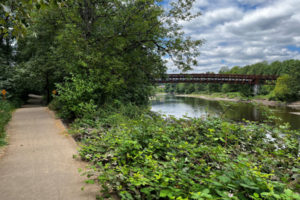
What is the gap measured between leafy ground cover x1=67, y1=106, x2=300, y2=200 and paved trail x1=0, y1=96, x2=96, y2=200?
0.32m

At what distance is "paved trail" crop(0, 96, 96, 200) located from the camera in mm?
3156

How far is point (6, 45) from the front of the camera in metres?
22.8

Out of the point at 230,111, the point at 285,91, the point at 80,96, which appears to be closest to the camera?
the point at 80,96

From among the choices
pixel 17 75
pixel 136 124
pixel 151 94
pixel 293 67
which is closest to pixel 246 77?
pixel 293 67

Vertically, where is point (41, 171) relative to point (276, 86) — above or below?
below

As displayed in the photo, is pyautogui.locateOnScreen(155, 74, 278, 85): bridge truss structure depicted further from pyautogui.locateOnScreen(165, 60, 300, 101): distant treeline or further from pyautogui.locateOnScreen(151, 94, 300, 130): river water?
pyautogui.locateOnScreen(151, 94, 300, 130): river water

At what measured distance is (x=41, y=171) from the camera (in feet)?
13.2

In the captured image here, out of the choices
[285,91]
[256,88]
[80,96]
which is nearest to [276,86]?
[285,91]

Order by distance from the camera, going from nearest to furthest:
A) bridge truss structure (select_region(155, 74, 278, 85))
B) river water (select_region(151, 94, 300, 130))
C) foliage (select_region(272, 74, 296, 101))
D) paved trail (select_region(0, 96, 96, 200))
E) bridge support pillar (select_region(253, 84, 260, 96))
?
paved trail (select_region(0, 96, 96, 200))
river water (select_region(151, 94, 300, 130))
foliage (select_region(272, 74, 296, 101))
bridge truss structure (select_region(155, 74, 278, 85))
bridge support pillar (select_region(253, 84, 260, 96))

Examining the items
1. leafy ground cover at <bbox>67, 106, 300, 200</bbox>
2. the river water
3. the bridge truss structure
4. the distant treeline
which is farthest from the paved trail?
the bridge truss structure

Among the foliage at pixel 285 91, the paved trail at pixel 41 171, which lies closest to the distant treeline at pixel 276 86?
the foliage at pixel 285 91

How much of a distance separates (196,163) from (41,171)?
2950mm

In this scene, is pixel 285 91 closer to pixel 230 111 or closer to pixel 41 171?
pixel 230 111

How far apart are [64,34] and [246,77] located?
5091 centimetres
